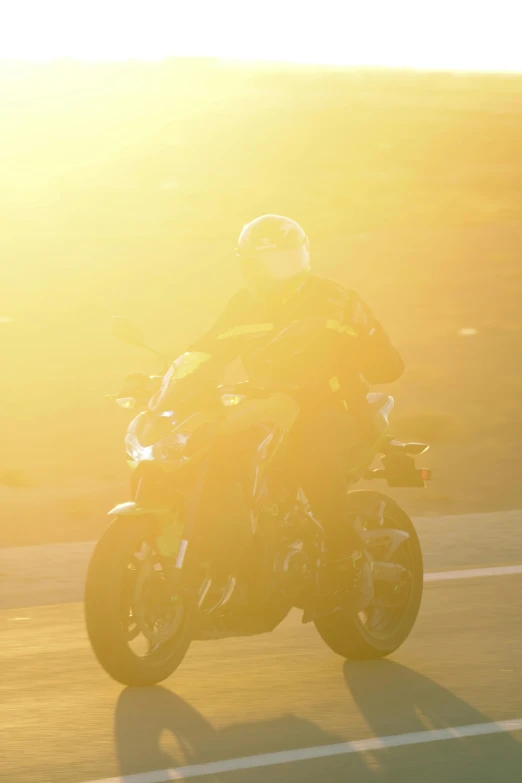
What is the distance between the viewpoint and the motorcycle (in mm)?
6754

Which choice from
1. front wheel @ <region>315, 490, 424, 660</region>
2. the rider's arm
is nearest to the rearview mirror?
the rider's arm

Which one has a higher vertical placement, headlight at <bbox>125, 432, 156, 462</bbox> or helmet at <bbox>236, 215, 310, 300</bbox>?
helmet at <bbox>236, 215, 310, 300</bbox>

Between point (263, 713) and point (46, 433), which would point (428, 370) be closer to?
point (46, 433)

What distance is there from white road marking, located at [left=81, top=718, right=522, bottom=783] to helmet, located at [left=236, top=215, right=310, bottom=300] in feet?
7.67

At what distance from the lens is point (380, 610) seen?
8.09 meters

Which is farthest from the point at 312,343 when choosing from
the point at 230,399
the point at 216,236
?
the point at 216,236

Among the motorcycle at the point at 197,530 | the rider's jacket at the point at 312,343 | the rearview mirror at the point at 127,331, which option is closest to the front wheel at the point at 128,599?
the motorcycle at the point at 197,530

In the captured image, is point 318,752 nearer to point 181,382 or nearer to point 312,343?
point 181,382

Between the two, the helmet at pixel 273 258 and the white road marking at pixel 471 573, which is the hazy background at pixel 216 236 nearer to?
the white road marking at pixel 471 573

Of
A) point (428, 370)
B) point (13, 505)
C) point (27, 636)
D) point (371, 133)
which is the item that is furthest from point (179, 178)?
point (27, 636)

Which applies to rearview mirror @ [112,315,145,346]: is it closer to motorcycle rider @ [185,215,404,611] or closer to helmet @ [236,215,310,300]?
motorcycle rider @ [185,215,404,611]

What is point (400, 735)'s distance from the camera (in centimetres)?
618

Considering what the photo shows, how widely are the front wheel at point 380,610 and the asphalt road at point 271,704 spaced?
11 centimetres

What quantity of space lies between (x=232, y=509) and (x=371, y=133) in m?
43.6
